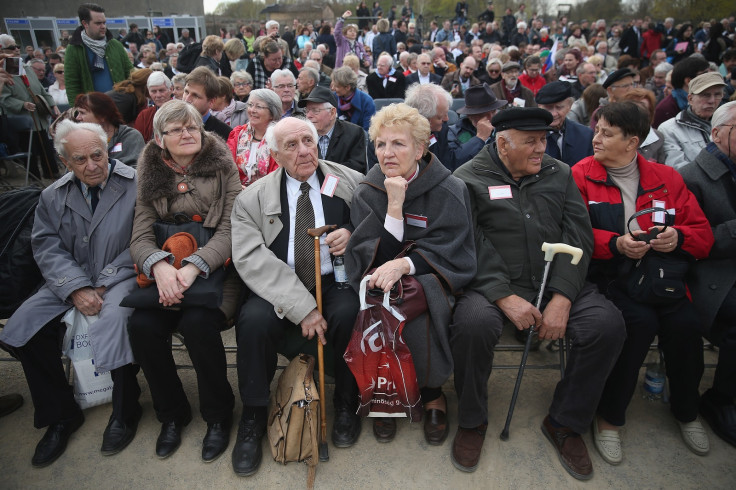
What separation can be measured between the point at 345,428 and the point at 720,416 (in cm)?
217

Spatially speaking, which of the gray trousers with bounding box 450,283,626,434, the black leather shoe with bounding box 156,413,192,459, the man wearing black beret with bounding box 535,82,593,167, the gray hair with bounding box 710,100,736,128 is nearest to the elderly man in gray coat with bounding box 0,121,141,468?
the black leather shoe with bounding box 156,413,192,459

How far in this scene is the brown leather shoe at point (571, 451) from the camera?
235 cm

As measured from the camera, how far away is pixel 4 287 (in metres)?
2.77

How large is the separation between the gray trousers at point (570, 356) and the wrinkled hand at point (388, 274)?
406 millimetres

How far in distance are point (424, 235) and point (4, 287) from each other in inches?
103

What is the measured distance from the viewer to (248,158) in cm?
384

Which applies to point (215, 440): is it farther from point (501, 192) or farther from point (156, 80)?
point (156, 80)

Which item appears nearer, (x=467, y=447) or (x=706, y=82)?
(x=467, y=447)

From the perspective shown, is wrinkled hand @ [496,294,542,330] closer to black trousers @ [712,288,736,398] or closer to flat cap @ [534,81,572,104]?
black trousers @ [712,288,736,398]

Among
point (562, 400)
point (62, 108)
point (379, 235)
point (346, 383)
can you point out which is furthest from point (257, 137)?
point (62, 108)

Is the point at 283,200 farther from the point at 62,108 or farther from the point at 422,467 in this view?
the point at 62,108

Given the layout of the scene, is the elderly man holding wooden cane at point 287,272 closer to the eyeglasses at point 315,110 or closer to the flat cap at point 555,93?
the eyeglasses at point 315,110

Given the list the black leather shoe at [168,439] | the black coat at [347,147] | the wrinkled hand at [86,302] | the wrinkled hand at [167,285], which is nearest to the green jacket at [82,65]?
the black coat at [347,147]

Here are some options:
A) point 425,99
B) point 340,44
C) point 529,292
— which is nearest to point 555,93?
point 425,99
